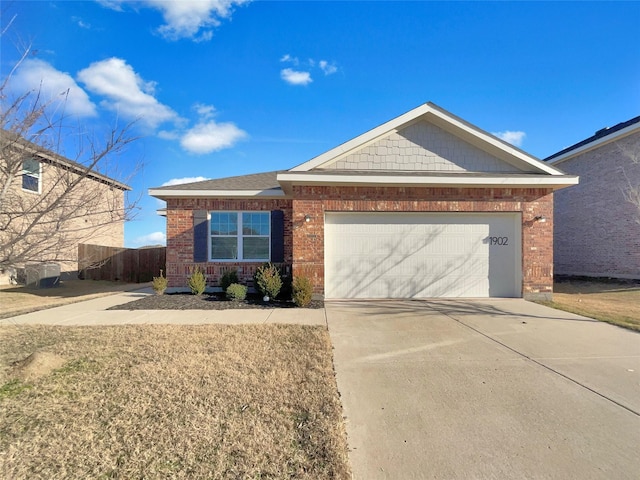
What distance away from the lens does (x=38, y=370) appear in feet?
→ 13.9

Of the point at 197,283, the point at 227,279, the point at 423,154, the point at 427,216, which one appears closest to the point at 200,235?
the point at 197,283

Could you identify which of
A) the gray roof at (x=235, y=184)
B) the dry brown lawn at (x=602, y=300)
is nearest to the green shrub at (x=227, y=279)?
the gray roof at (x=235, y=184)

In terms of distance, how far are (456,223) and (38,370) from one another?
9.43 meters

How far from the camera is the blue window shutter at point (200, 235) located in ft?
35.6

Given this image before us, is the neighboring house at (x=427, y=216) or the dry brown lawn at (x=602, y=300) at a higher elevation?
the neighboring house at (x=427, y=216)

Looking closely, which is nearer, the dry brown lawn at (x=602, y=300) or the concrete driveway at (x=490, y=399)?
the concrete driveway at (x=490, y=399)

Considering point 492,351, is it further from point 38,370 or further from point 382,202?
point 38,370

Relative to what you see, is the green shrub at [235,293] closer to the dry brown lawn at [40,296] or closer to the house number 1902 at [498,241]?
the dry brown lawn at [40,296]

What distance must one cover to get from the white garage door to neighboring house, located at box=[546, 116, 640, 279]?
6.30 metres

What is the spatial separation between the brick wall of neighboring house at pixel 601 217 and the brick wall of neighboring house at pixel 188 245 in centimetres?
1334

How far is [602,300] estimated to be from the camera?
33.9 ft

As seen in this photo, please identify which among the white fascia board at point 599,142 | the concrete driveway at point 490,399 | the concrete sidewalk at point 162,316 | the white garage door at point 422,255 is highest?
the white fascia board at point 599,142

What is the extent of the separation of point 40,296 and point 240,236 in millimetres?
7653

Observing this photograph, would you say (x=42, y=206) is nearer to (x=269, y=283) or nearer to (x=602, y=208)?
(x=269, y=283)
